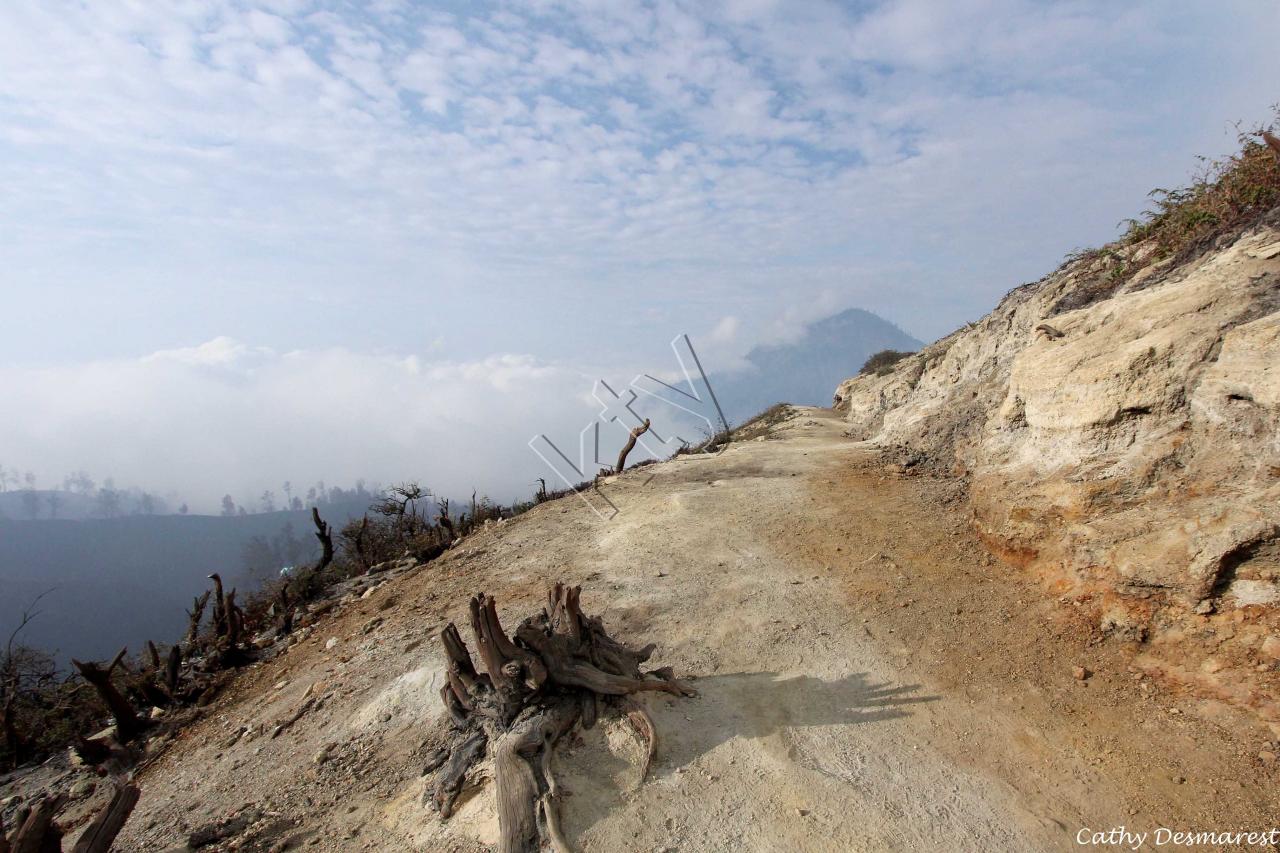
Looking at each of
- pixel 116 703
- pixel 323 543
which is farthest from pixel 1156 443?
pixel 323 543

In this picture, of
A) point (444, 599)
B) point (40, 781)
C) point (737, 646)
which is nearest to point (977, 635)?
point (737, 646)

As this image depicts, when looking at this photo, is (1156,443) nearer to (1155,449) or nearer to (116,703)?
(1155,449)

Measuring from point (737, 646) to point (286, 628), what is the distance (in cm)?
767

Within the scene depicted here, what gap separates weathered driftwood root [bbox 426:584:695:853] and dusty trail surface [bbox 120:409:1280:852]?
19 cm

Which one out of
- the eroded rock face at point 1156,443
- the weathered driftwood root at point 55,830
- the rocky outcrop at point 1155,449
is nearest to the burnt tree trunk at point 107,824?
the weathered driftwood root at point 55,830

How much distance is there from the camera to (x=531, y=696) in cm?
512

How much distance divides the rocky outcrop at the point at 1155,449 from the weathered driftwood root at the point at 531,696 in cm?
435

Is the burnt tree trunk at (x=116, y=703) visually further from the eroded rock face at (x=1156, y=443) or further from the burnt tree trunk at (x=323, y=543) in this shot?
the eroded rock face at (x=1156, y=443)

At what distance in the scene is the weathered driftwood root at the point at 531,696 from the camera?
4508 millimetres

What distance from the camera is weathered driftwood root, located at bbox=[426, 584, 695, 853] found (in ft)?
14.8

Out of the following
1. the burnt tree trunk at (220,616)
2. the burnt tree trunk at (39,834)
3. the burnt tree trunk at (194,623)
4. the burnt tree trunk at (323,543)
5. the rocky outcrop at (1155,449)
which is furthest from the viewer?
the burnt tree trunk at (323,543)

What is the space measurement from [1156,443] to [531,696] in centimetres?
650

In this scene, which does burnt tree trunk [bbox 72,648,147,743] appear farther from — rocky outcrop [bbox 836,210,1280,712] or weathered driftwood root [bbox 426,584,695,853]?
rocky outcrop [bbox 836,210,1280,712]

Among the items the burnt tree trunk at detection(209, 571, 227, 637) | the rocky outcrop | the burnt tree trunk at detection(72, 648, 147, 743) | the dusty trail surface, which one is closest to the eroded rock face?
the rocky outcrop
